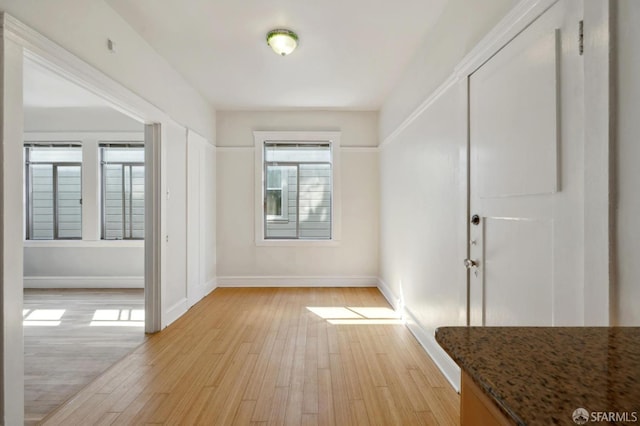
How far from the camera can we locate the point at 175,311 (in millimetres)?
3719

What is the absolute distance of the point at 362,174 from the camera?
5.33 m

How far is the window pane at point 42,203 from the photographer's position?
5355 mm

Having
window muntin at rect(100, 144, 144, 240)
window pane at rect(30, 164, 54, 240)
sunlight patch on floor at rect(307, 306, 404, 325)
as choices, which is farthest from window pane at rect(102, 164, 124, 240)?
sunlight patch on floor at rect(307, 306, 404, 325)

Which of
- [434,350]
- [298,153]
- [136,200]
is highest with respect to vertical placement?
[298,153]

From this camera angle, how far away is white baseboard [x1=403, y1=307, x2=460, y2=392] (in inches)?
89.2

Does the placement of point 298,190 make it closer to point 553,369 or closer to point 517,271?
point 517,271

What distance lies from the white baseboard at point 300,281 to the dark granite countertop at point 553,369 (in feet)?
14.9

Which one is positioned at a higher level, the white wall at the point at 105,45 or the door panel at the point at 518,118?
the white wall at the point at 105,45

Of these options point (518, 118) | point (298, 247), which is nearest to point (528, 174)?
point (518, 118)

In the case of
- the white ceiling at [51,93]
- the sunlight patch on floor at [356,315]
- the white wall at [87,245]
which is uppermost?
the white ceiling at [51,93]

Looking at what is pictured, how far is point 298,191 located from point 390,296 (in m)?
2.26

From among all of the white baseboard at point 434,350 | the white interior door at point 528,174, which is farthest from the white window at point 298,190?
the white interior door at point 528,174

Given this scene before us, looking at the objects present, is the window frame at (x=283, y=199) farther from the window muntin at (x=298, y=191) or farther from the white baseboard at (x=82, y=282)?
the white baseboard at (x=82, y=282)

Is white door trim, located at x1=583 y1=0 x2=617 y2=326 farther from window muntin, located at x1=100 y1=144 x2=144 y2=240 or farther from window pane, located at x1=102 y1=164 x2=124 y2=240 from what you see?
window pane, located at x1=102 y1=164 x2=124 y2=240
